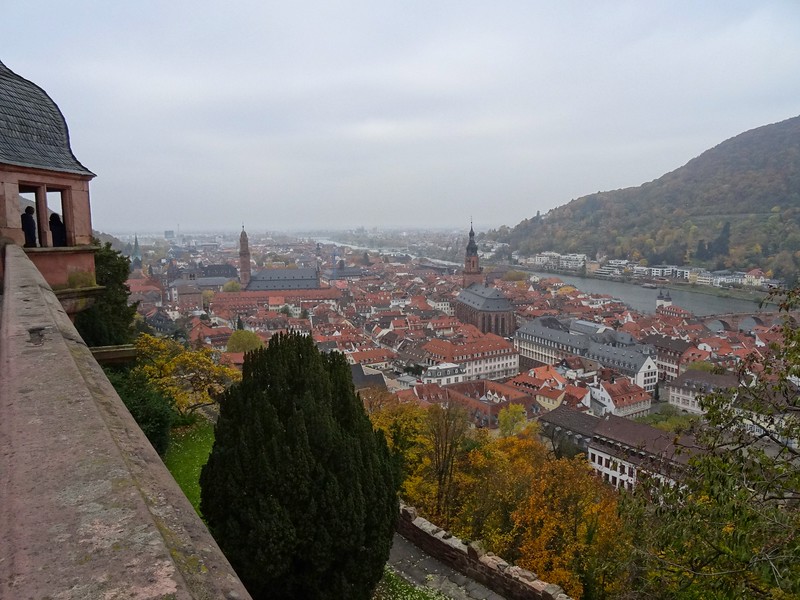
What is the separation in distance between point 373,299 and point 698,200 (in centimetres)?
13150

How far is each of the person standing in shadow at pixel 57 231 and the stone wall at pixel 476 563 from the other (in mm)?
6838

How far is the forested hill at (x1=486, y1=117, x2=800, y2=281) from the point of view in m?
123

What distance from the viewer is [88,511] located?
135 cm

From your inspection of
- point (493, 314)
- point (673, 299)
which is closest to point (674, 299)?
point (673, 299)

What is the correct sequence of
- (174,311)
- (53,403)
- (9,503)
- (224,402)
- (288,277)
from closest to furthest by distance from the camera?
(9,503), (53,403), (224,402), (174,311), (288,277)

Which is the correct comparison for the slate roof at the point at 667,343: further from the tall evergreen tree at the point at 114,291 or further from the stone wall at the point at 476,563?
the stone wall at the point at 476,563

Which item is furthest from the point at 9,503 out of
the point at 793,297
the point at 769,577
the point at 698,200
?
the point at 698,200

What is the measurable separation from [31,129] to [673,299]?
340 feet

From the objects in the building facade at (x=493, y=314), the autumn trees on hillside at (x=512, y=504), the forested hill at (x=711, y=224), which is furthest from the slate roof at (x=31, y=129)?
the forested hill at (x=711, y=224)

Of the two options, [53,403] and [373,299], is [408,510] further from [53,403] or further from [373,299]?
[373,299]

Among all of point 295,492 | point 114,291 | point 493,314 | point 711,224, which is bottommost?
point 493,314

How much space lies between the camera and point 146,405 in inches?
428

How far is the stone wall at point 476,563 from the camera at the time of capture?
27.5 ft

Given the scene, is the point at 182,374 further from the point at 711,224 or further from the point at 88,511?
the point at 711,224
